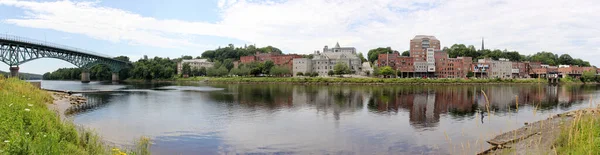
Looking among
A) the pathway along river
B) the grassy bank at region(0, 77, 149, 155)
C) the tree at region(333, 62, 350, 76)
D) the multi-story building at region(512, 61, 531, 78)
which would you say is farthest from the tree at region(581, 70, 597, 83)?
the grassy bank at region(0, 77, 149, 155)

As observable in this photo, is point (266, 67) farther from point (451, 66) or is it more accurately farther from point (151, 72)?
point (451, 66)

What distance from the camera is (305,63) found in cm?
14550

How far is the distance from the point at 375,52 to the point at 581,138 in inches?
6518

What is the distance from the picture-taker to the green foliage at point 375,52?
168375mm

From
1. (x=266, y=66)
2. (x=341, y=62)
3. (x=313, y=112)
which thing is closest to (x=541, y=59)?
(x=341, y=62)

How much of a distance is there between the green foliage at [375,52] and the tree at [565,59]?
8076 cm

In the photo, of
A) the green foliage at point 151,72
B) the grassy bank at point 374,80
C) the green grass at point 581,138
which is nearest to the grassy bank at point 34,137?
the green grass at point 581,138

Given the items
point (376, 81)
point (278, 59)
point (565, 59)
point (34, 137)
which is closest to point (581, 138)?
point (34, 137)

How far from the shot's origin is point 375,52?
561 ft

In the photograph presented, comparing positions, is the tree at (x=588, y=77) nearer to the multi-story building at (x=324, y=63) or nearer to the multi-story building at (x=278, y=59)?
the multi-story building at (x=324, y=63)

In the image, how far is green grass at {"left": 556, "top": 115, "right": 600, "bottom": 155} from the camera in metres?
8.24

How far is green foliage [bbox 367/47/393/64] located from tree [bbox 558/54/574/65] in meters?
80.8

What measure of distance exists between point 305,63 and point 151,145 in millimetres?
126467

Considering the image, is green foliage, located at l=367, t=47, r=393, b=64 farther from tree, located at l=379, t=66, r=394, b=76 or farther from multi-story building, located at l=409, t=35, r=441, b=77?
tree, located at l=379, t=66, r=394, b=76
